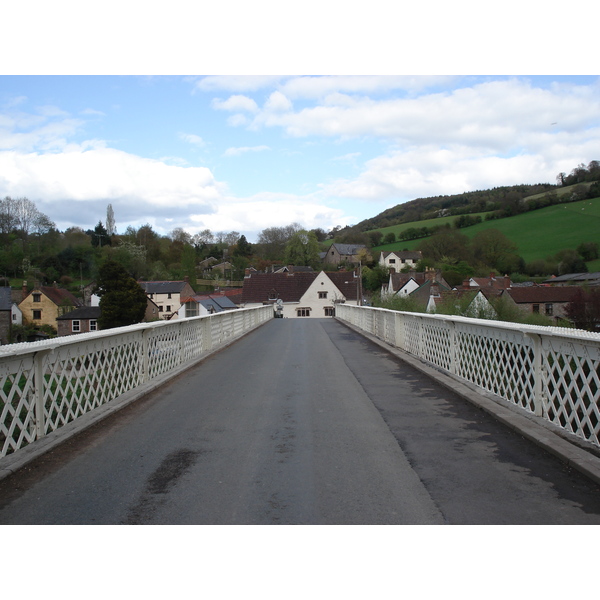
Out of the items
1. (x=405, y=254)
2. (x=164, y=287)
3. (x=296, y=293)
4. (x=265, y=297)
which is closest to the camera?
(x=265, y=297)

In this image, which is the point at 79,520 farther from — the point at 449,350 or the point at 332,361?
the point at 332,361

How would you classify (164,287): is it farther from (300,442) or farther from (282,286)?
(300,442)

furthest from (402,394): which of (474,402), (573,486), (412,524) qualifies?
(412,524)

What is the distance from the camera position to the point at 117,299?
173 feet

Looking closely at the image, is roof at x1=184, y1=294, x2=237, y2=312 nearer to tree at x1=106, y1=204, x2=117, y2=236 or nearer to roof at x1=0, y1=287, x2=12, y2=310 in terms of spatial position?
roof at x1=0, y1=287, x2=12, y2=310

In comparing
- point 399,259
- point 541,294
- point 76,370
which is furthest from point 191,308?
point 399,259

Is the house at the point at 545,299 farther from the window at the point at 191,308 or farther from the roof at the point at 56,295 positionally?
the roof at the point at 56,295

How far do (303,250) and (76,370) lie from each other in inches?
4118

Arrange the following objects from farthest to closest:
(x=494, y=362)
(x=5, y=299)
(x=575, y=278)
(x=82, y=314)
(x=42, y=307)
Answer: (x=42, y=307), (x=575, y=278), (x=82, y=314), (x=5, y=299), (x=494, y=362)

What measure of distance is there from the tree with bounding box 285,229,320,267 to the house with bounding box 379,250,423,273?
14.3 metres

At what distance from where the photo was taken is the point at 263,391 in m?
8.48

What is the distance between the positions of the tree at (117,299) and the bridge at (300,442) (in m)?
45.6

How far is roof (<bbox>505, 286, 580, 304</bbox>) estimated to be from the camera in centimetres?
5019

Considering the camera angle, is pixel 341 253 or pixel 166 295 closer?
pixel 166 295
